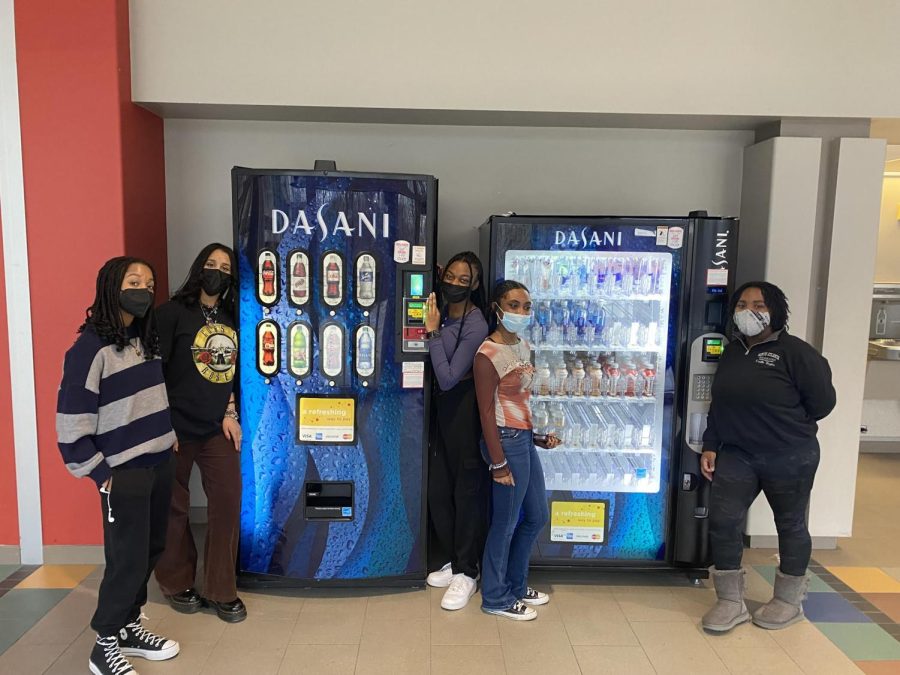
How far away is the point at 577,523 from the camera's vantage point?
3.33 metres

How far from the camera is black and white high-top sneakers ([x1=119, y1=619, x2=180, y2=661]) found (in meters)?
2.64

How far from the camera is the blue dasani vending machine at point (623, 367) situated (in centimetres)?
316

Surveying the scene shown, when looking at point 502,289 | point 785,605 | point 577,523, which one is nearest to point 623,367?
point 577,523

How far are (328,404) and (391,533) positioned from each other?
734mm

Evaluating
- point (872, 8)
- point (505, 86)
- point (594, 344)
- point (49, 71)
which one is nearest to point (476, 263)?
point (594, 344)

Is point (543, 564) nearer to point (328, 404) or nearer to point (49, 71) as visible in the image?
point (328, 404)

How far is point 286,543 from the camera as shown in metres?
3.15

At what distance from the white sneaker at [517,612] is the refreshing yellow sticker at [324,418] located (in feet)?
3.69

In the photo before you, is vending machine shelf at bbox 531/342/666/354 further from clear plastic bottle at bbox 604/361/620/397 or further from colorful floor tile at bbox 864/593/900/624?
colorful floor tile at bbox 864/593/900/624

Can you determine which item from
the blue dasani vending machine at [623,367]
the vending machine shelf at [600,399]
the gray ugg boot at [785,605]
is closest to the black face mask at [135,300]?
the blue dasani vending machine at [623,367]

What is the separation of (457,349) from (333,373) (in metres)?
0.62

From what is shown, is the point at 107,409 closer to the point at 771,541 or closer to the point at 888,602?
the point at 771,541

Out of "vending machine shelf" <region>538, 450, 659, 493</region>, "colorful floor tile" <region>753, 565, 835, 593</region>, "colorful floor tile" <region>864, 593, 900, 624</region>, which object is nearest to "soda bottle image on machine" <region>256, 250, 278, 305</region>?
"vending machine shelf" <region>538, 450, 659, 493</region>

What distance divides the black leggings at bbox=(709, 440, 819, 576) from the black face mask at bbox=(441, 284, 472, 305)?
1.46 metres
